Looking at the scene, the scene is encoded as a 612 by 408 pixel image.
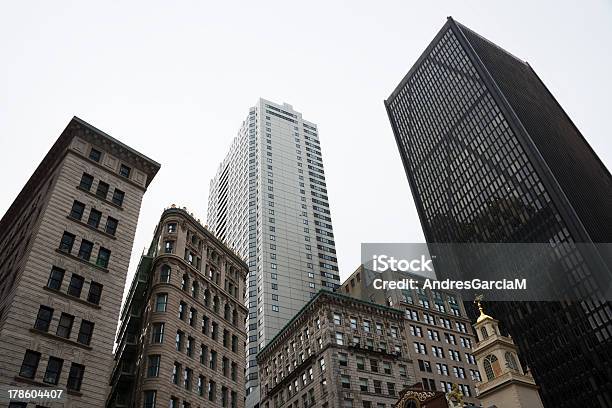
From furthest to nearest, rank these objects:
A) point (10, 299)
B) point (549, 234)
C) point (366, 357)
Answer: point (549, 234)
point (366, 357)
point (10, 299)

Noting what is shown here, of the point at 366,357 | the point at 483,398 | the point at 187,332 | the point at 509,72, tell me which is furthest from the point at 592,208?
the point at 187,332

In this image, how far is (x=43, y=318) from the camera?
139ft

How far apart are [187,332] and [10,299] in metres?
21.7

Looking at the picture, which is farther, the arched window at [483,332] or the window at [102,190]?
the arched window at [483,332]

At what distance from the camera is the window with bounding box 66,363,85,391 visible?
41156 millimetres

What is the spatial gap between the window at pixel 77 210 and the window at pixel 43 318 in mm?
10406

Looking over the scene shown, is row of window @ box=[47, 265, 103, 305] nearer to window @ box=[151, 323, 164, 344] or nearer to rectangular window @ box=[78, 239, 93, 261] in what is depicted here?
rectangular window @ box=[78, 239, 93, 261]

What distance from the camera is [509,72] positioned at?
18525cm

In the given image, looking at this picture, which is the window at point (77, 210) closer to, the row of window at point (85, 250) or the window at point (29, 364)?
the row of window at point (85, 250)

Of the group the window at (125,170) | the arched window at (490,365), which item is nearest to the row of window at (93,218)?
the window at (125,170)

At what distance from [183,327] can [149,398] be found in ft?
31.0

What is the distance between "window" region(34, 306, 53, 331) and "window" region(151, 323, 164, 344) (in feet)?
49.6

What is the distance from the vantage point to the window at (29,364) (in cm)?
3900

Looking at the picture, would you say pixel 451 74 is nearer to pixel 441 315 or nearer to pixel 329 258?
pixel 329 258
